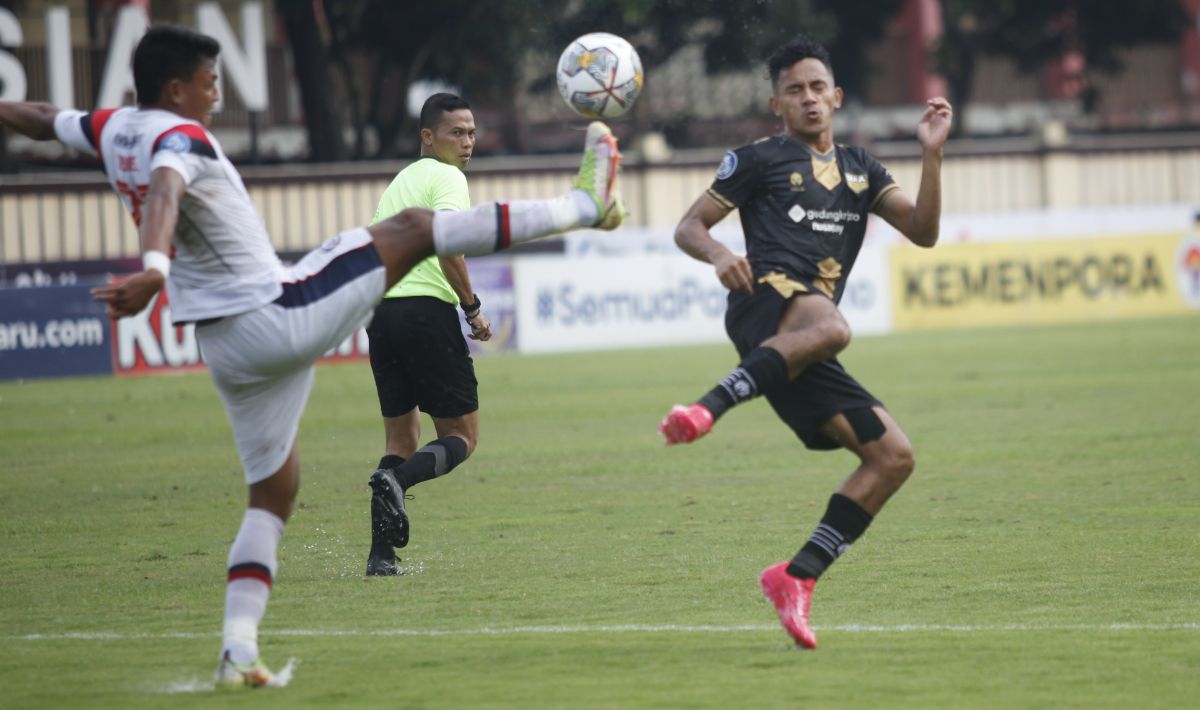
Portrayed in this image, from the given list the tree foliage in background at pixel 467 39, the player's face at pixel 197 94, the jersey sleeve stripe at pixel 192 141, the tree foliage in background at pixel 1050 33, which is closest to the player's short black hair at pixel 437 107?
the player's face at pixel 197 94

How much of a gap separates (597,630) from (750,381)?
1220 millimetres

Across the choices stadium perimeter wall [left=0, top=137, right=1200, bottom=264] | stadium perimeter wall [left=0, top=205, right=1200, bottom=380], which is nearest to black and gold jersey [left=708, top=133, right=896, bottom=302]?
stadium perimeter wall [left=0, top=205, right=1200, bottom=380]

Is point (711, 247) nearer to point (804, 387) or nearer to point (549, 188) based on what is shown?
point (804, 387)

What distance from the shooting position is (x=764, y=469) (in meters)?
12.9

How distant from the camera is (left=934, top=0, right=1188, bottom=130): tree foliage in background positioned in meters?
38.9

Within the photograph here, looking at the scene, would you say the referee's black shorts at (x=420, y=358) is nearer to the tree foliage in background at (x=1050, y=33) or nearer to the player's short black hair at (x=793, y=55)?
the player's short black hair at (x=793, y=55)

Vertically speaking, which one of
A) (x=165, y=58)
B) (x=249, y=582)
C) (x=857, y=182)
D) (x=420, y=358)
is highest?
(x=165, y=58)

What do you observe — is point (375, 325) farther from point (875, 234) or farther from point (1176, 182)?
point (1176, 182)

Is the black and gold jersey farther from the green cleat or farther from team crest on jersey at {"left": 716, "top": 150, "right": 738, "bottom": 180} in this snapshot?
the green cleat

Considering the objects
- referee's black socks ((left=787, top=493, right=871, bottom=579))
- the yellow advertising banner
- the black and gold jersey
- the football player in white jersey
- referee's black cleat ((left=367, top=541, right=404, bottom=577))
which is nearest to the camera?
the football player in white jersey

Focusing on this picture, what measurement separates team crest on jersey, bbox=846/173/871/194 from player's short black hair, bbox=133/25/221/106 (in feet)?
8.28

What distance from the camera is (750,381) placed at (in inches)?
254

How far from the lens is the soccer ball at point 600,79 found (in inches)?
289

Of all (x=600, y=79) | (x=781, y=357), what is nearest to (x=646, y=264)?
(x=600, y=79)
